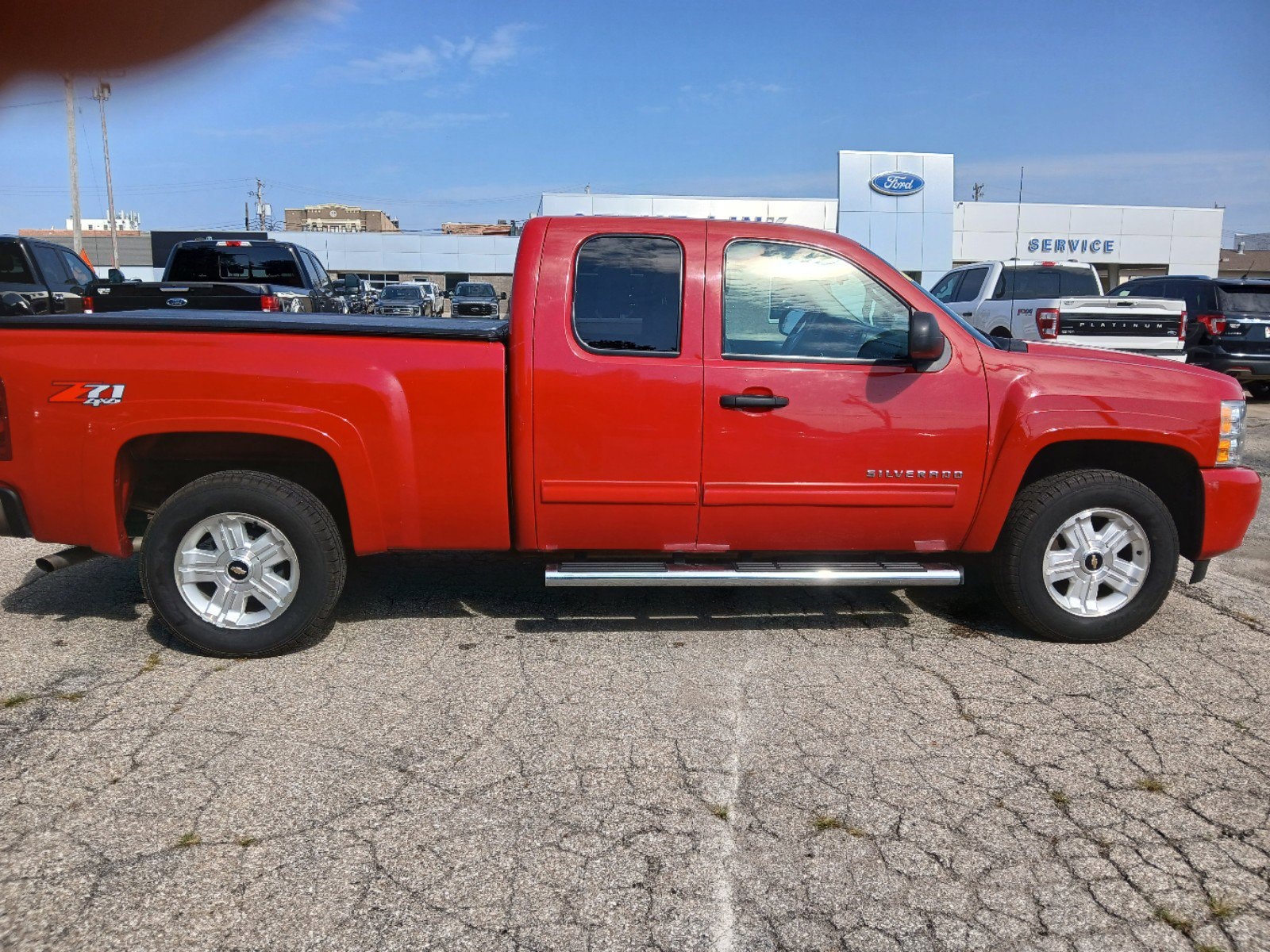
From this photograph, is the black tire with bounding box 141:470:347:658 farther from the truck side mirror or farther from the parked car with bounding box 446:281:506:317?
the parked car with bounding box 446:281:506:317

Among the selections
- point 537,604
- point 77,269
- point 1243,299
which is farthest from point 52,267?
point 1243,299

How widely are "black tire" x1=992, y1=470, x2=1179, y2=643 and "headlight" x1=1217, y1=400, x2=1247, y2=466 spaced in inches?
14.7

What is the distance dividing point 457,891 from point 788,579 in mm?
2224

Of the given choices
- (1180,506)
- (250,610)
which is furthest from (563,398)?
(1180,506)

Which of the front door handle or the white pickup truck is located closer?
the front door handle

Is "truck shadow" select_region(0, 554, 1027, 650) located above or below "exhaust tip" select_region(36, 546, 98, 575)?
below

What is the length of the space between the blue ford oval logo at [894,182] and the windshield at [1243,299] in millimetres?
22005

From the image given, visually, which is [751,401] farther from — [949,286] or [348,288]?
[949,286]

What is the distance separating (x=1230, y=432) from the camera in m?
4.68

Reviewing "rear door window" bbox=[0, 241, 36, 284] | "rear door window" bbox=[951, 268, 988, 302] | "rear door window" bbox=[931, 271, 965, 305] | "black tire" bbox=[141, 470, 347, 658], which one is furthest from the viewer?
"rear door window" bbox=[931, 271, 965, 305]

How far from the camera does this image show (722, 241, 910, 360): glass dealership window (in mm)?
4469

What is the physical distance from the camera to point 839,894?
2.71 m

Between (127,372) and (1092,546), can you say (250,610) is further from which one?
(1092,546)

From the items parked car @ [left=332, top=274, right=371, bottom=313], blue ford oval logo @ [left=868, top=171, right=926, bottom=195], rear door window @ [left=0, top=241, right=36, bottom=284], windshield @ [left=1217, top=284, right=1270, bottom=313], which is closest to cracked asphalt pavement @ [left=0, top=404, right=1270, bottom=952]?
parked car @ [left=332, top=274, right=371, bottom=313]
